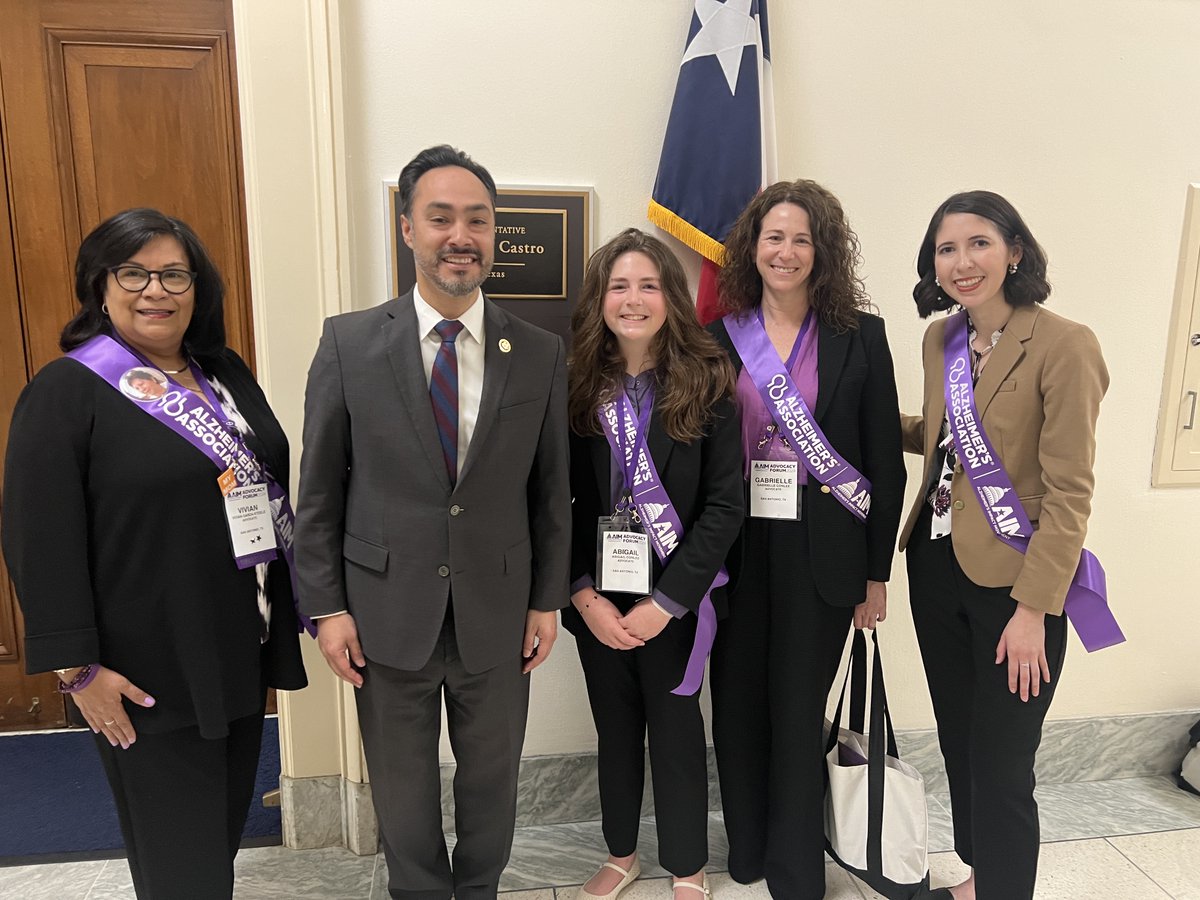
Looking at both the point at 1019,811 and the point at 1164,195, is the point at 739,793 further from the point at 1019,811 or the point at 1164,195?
the point at 1164,195

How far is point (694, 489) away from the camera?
5.92ft

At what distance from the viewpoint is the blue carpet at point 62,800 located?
223 centimetres

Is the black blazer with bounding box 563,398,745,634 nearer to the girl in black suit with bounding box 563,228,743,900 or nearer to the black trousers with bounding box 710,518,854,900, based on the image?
the girl in black suit with bounding box 563,228,743,900

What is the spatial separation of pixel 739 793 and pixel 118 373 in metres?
1.78

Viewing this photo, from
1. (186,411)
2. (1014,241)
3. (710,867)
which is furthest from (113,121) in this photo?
(710,867)

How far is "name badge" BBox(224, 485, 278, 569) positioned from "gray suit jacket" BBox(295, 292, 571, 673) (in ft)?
0.24

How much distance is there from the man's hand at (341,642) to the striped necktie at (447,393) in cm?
38

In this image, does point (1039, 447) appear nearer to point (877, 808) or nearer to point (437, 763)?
point (877, 808)

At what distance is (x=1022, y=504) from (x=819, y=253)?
29.2 inches

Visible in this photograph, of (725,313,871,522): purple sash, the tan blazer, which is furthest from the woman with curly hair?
the tan blazer

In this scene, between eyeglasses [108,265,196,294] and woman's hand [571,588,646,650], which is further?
woman's hand [571,588,646,650]

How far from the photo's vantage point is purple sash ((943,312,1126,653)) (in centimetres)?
167

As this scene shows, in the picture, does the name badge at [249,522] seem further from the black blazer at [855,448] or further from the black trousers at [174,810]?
the black blazer at [855,448]

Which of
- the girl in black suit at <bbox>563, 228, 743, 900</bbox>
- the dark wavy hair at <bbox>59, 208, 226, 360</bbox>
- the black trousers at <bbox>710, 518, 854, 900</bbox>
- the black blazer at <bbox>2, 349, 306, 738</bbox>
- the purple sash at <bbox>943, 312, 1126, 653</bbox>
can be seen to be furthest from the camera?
the black trousers at <bbox>710, 518, 854, 900</bbox>
